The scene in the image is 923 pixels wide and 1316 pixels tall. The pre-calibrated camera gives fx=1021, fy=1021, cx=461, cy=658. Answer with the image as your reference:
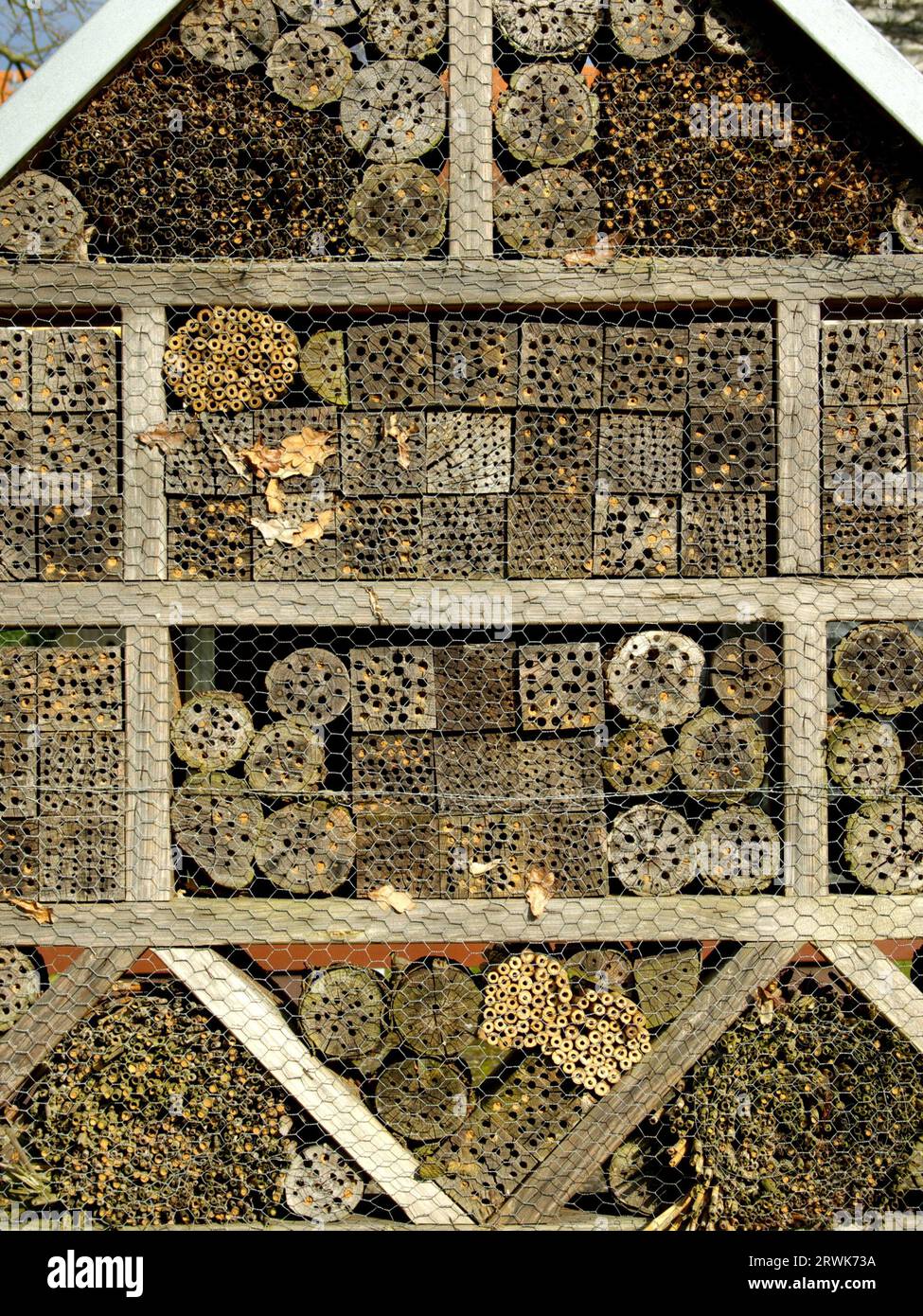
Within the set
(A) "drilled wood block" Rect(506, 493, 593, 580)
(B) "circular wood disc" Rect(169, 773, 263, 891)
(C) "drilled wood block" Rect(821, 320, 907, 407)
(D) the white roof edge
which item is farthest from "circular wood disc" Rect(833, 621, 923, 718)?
(D) the white roof edge

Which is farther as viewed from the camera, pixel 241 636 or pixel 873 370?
pixel 241 636

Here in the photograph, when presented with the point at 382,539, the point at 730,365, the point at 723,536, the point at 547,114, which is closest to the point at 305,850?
the point at 382,539

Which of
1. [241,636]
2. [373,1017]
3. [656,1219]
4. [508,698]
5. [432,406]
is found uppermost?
[432,406]

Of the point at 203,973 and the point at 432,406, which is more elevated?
the point at 432,406

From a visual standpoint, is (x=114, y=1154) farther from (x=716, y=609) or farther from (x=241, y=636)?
(x=716, y=609)

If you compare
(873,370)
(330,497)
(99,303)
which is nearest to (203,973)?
(330,497)

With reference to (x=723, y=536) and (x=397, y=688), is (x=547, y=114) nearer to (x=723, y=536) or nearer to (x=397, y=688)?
(x=723, y=536)

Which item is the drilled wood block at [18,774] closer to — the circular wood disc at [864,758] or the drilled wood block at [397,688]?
the drilled wood block at [397,688]

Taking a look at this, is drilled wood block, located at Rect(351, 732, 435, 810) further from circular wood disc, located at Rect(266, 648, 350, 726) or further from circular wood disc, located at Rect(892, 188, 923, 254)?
circular wood disc, located at Rect(892, 188, 923, 254)
